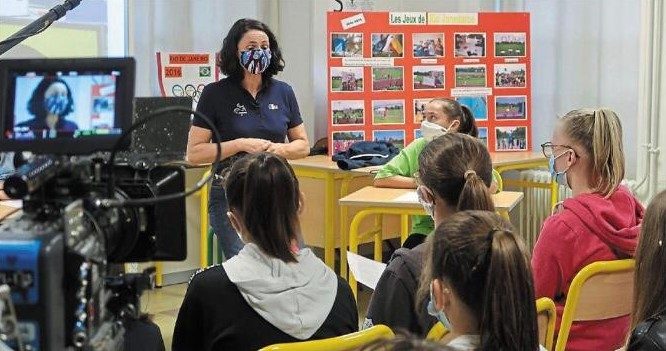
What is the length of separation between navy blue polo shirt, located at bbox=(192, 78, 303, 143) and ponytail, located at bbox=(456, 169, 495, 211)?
61.1 inches

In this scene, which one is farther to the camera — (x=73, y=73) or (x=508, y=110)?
(x=508, y=110)

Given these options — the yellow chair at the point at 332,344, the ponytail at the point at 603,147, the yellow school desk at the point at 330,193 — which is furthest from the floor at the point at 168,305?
the yellow chair at the point at 332,344

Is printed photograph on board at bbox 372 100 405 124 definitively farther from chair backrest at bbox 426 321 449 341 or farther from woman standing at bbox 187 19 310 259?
chair backrest at bbox 426 321 449 341

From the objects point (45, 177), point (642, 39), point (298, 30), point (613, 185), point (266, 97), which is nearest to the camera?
point (45, 177)

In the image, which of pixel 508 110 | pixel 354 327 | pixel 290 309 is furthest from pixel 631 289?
pixel 508 110

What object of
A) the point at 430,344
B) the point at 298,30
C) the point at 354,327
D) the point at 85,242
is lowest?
the point at 354,327

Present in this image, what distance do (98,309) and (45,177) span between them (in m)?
0.18

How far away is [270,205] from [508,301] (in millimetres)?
765

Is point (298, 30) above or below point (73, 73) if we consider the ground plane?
above

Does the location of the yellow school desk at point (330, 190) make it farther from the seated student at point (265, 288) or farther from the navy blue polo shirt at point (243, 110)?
the seated student at point (265, 288)

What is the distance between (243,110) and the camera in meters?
3.72

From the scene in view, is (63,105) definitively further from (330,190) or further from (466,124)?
(330,190)

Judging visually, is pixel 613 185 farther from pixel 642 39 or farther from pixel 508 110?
pixel 508 110

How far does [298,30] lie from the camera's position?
18.6ft
